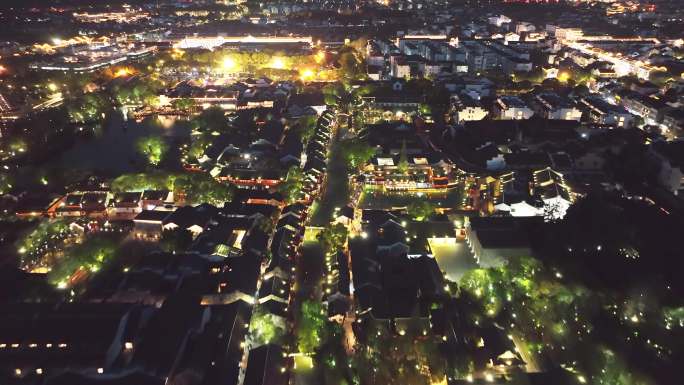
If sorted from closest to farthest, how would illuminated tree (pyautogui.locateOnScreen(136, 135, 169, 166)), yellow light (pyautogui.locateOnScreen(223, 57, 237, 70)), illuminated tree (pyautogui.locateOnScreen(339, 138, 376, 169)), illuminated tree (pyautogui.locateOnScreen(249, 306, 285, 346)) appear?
illuminated tree (pyautogui.locateOnScreen(249, 306, 285, 346)), illuminated tree (pyautogui.locateOnScreen(339, 138, 376, 169)), illuminated tree (pyautogui.locateOnScreen(136, 135, 169, 166)), yellow light (pyautogui.locateOnScreen(223, 57, 237, 70))

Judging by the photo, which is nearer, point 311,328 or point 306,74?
point 311,328

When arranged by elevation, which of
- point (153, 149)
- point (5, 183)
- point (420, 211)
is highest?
point (5, 183)

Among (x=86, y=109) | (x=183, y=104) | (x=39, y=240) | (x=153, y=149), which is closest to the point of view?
(x=39, y=240)

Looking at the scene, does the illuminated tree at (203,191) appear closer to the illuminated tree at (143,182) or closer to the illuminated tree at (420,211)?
the illuminated tree at (143,182)

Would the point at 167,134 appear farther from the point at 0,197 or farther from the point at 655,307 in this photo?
the point at 655,307

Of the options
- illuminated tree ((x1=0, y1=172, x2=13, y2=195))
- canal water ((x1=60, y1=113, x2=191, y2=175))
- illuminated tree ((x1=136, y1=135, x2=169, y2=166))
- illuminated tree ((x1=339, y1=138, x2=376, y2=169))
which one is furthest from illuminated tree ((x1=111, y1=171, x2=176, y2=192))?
illuminated tree ((x1=339, y1=138, x2=376, y2=169))

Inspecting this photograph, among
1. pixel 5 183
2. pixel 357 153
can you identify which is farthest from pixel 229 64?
pixel 5 183

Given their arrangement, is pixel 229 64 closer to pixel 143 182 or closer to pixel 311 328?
pixel 143 182

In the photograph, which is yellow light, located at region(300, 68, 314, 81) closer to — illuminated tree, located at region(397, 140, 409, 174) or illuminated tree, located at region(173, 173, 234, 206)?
illuminated tree, located at region(397, 140, 409, 174)

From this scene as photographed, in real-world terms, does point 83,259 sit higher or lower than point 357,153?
higher

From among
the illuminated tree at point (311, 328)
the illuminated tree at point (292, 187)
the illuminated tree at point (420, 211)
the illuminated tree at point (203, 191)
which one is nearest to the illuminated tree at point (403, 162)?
the illuminated tree at point (420, 211)

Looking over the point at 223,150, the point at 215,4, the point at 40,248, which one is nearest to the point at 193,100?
the point at 223,150
